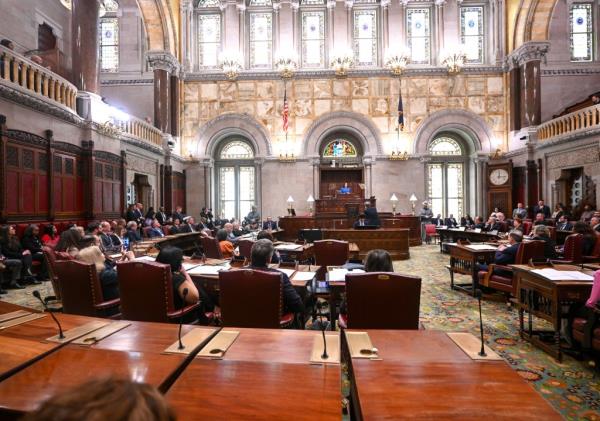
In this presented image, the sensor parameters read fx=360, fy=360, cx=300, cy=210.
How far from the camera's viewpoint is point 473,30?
56.5 feet

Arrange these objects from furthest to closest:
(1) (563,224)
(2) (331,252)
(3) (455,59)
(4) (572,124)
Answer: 1. (3) (455,59)
2. (4) (572,124)
3. (1) (563,224)
4. (2) (331,252)

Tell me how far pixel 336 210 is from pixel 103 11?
1420cm

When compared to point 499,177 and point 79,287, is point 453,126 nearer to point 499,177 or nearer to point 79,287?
point 499,177

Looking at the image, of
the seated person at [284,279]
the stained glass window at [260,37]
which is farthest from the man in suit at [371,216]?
the stained glass window at [260,37]

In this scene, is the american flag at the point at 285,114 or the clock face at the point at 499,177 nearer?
the clock face at the point at 499,177

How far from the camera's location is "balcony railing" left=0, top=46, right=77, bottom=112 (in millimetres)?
7531

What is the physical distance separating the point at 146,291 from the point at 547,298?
424 cm

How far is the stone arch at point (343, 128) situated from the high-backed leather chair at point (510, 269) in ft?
38.1

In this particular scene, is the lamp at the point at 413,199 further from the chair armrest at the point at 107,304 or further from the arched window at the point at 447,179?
the chair armrest at the point at 107,304

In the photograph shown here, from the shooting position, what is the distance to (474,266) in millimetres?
6359

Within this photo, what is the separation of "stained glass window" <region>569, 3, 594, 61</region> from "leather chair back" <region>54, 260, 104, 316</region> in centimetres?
2115

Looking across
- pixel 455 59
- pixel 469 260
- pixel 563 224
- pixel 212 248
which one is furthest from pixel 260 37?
pixel 469 260

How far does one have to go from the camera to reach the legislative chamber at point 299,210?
155cm

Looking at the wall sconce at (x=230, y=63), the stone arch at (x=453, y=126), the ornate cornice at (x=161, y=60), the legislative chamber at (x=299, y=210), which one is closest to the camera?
the legislative chamber at (x=299, y=210)
